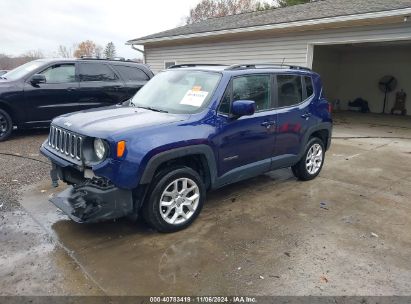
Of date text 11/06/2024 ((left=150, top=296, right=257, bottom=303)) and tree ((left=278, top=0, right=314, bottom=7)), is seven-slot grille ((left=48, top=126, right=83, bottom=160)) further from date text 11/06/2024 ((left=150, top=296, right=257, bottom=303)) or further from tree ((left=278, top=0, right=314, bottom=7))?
tree ((left=278, top=0, right=314, bottom=7))

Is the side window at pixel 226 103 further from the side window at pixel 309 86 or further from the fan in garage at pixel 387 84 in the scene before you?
the fan in garage at pixel 387 84

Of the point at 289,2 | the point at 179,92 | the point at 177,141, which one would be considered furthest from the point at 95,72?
the point at 289,2

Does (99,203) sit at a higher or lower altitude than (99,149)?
lower

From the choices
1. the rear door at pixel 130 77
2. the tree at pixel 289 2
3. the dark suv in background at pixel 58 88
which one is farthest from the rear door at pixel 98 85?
the tree at pixel 289 2

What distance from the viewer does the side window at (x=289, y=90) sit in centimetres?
504

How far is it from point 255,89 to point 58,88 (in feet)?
17.5

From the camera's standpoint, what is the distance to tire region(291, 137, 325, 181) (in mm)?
5703

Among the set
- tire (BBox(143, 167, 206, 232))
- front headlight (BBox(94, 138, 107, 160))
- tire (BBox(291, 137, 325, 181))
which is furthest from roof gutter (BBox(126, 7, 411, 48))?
front headlight (BBox(94, 138, 107, 160))

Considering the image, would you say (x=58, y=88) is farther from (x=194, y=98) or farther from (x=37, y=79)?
(x=194, y=98)

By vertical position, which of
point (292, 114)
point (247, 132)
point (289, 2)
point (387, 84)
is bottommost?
point (387, 84)

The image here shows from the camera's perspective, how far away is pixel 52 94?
812 cm

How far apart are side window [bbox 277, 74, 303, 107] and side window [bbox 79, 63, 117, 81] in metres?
5.20

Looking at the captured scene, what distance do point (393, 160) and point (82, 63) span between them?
24.0 ft

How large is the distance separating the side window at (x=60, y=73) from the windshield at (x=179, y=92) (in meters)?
4.19
